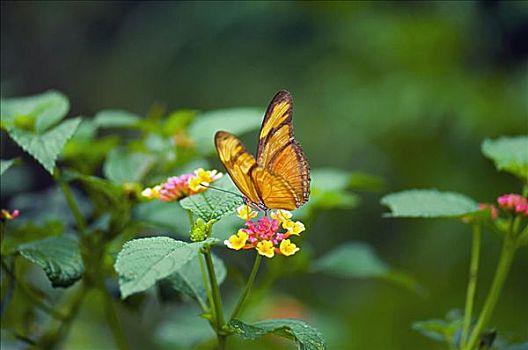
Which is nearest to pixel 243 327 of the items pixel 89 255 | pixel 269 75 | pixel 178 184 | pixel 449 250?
pixel 178 184

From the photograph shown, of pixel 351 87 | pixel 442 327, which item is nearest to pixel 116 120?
pixel 442 327

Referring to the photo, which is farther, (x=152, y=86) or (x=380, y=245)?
(x=152, y=86)

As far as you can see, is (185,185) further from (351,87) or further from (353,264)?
(351,87)

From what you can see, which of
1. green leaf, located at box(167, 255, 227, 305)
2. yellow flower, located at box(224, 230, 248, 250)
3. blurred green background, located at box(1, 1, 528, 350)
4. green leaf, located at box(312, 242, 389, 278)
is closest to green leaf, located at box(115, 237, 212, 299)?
yellow flower, located at box(224, 230, 248, 250)

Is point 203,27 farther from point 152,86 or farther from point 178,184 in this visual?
point 178,184

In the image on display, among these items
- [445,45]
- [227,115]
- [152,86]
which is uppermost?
[445,45]

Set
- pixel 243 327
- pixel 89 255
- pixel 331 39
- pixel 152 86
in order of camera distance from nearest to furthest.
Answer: pixel 243 327 → pixel 89 255 → pixel 331 39 → pixel 152 86

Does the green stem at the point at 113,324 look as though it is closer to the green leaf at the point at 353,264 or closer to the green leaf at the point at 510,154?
the green leaf at the point at 353,264
